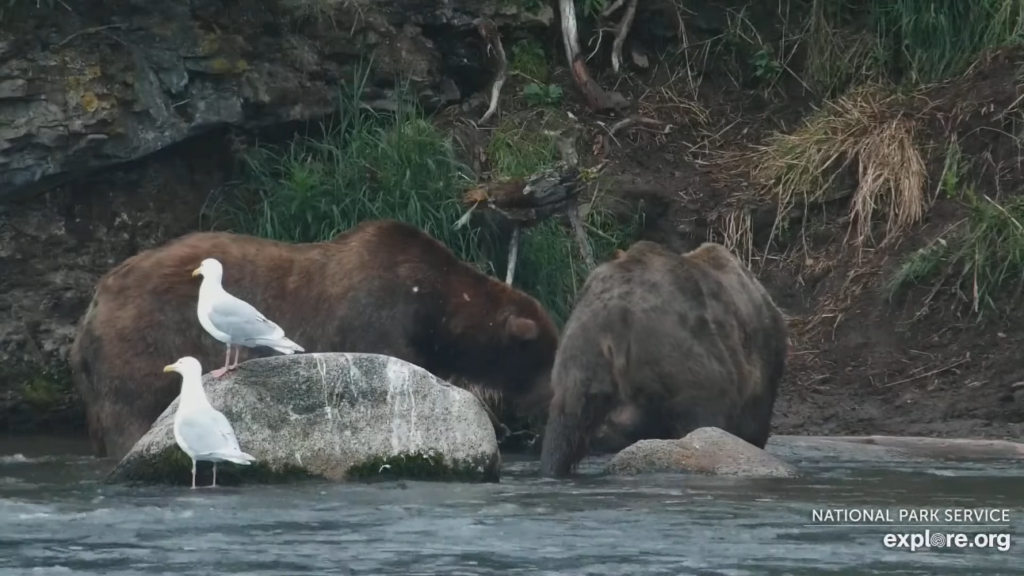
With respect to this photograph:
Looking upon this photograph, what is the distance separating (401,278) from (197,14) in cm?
314

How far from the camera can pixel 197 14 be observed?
12594 mm

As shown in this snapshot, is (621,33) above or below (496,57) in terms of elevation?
above

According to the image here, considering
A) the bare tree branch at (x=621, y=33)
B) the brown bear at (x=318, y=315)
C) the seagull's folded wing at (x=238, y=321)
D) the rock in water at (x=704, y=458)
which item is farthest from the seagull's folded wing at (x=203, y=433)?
the bare tree branch at (x=621, y=33)

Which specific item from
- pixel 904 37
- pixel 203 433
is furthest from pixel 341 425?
pixel 904 37

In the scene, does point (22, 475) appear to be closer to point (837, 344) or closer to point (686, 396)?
point (686, 396)

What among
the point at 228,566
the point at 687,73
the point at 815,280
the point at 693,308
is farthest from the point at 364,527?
the point at 687,73

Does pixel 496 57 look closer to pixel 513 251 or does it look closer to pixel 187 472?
pixel 513 251

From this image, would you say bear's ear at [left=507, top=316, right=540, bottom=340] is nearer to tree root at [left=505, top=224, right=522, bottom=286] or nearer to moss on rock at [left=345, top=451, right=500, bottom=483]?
tree root at [left=505, top=224, right=522, bottom=286]

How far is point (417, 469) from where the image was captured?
9.10 metres

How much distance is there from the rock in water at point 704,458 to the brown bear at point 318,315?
1.68 metres

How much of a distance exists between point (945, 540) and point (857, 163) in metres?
6.94

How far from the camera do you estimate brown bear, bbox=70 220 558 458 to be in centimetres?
997

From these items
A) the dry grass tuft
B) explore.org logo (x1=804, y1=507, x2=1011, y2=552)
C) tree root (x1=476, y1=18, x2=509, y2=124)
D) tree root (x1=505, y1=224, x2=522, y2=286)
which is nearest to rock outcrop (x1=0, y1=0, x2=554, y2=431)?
tree root (x1=476, y1=18, x2=509, y2=124)

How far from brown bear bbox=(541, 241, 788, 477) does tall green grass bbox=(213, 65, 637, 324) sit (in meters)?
2.66
